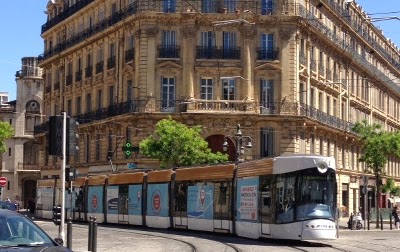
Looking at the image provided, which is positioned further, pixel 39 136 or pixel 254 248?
pixel 39 136

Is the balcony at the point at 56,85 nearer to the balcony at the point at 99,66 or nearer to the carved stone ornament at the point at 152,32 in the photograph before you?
the balcony at the point at 99,66

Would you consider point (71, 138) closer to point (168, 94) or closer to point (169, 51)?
point (168, 94)

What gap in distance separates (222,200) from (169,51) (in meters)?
20.2

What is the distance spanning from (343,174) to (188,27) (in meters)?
17.9

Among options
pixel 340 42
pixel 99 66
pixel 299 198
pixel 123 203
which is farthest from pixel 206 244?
pixel 340 42

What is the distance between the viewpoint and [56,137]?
60.9ft

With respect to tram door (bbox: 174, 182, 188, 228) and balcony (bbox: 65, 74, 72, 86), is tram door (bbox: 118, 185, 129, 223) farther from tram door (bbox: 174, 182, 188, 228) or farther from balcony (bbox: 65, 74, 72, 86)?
balcony (bbox: 65, 74, 72, 86)

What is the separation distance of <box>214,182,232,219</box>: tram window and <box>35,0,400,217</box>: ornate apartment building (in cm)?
1669

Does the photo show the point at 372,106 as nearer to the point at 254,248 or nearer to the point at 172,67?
the point at 172,67

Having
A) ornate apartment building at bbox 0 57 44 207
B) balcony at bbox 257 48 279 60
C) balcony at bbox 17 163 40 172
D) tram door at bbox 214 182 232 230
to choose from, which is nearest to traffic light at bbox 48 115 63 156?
tram door at bbox 214 182 232 230

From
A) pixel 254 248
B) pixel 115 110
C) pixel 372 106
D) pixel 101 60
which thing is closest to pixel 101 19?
pixel 101 60

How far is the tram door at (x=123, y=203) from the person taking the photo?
3653 centimetres

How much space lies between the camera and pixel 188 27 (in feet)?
156

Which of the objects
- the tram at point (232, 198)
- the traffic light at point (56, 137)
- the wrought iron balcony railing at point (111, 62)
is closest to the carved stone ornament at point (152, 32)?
the wrought iron balcony railing at point (111, 62)
